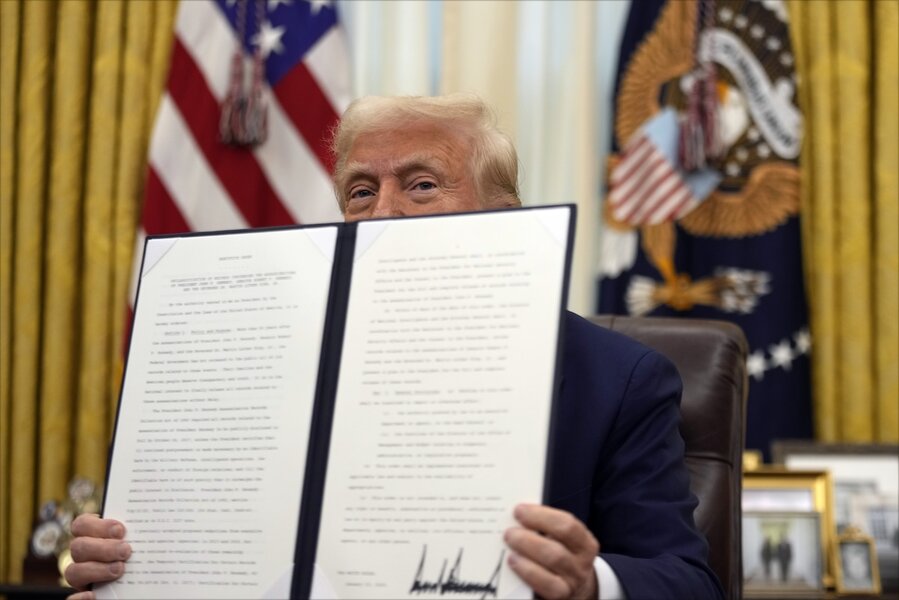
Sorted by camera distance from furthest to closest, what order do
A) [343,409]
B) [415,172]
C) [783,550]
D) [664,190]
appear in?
1. [664,190]
2. [783,550]
3. [415,172]
4. [343,409]

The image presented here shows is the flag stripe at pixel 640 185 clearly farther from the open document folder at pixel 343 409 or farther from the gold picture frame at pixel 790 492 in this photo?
the open document folder at pixel 343 409

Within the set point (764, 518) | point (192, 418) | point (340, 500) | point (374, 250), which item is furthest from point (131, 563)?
point (764, 518)

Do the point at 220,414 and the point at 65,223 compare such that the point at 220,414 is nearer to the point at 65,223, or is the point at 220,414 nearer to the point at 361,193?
the point at 361,193

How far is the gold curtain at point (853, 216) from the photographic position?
2965 mm

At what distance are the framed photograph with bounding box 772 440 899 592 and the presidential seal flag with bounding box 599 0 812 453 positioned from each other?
22 centimetres

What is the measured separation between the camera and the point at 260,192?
345 centimetres

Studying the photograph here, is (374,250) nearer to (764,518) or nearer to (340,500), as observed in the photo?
(340,500)

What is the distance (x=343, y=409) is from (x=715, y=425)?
85 cm

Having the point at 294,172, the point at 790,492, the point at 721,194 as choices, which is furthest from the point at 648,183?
the point at 294,172

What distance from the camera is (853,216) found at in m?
3.00

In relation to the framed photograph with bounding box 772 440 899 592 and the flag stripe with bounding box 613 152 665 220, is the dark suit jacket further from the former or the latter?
the flag stripe with bounding box 613 152 665 220

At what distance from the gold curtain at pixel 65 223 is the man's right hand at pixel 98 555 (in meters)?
1.99

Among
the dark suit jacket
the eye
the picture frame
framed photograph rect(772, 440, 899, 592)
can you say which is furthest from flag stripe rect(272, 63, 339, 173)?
the dark suit jacket

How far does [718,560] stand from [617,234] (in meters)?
1.45
